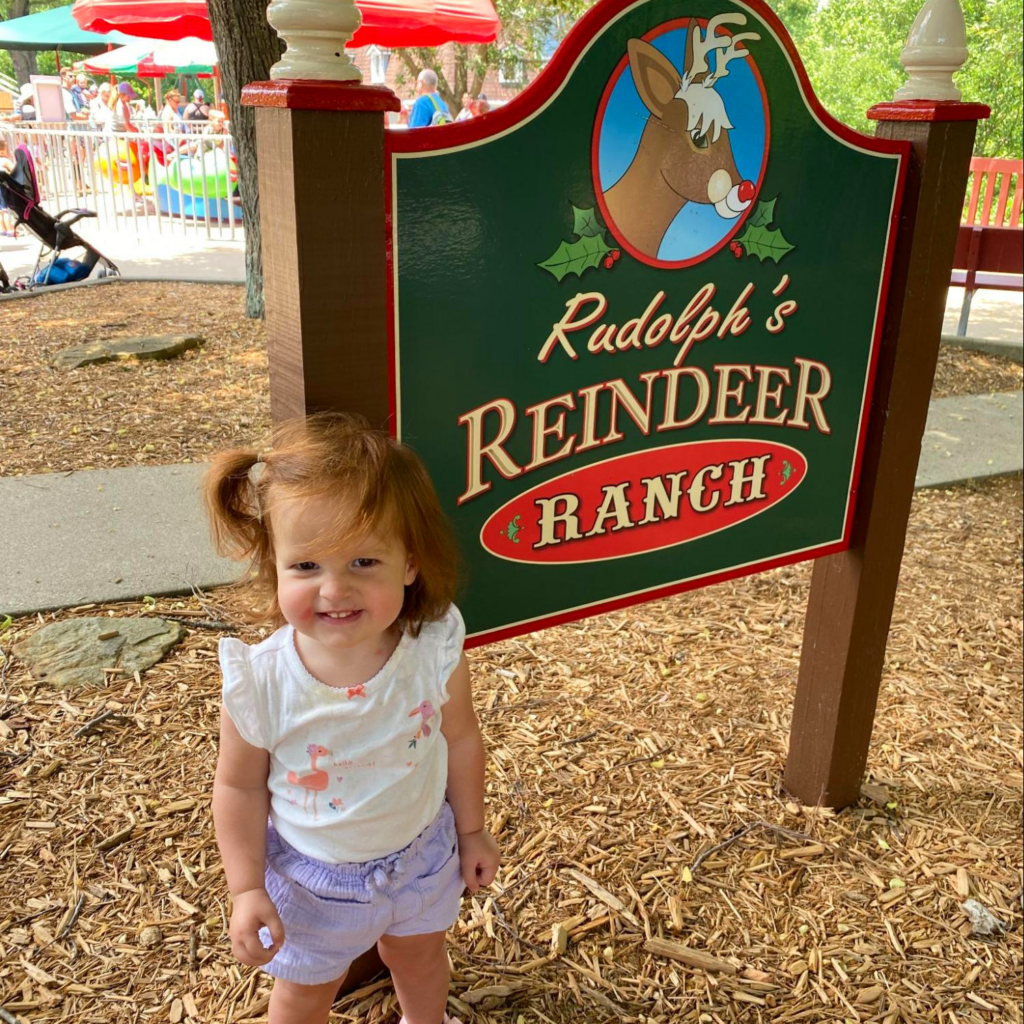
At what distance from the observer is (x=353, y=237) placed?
1394 mm

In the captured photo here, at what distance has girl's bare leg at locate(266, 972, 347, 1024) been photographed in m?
1.58

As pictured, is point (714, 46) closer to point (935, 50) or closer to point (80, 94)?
point (935, 50)

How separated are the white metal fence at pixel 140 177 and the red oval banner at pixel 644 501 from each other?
2.59 meters

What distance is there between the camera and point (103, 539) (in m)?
3.52

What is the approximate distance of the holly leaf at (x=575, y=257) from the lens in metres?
1.65

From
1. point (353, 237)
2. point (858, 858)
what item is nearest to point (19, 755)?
point (353, 237)

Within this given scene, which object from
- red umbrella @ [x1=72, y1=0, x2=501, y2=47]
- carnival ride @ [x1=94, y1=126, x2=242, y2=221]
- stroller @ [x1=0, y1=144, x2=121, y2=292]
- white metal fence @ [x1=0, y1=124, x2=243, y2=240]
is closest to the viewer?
stroller @ [x1=0, y1=144, x2=121, y2=292]

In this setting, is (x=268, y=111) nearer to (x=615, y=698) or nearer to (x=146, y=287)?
(x=615, y=698)

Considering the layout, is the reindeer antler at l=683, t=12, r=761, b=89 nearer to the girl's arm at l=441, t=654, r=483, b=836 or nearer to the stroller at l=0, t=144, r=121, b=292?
the girl's arm at l=441, t=654, r=483, b=836

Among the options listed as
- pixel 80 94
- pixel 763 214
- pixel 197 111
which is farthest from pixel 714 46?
pixel 197 111

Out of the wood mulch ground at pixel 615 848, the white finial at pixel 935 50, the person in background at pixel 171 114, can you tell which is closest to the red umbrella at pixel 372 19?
the person in background at pixel 171 114

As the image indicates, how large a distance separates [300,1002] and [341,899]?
0.80 ft

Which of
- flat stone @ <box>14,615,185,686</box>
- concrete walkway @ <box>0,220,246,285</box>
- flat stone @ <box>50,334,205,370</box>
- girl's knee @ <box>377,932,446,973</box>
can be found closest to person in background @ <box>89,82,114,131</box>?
concrete walkway @ <box>0,220,246,285</box>

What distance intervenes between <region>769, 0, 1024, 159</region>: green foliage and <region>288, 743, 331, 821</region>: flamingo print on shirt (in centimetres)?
1147
